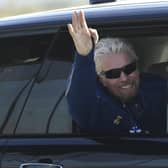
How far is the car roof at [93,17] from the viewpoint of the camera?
11.4ft

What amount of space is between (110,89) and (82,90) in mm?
162

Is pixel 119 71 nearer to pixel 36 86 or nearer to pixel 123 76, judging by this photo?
pixel 123 76

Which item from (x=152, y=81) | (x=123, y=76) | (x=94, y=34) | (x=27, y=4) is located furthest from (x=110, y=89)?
(x=27, y=4)

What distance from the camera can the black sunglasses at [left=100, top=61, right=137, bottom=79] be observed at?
3629 mm

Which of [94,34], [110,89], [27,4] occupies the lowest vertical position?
[27,4]

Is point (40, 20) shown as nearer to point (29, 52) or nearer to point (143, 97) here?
point (29, 52)

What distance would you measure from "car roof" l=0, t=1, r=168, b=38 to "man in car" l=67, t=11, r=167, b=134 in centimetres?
11

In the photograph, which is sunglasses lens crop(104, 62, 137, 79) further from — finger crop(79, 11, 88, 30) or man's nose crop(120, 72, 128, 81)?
finger crop(79, 11, 88, 30)

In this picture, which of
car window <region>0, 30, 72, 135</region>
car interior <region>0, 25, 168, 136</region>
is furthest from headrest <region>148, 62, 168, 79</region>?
car window <region>0, 30, 72, 135</region>

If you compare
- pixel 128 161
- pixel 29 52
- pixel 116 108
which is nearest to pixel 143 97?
pixel 116 108

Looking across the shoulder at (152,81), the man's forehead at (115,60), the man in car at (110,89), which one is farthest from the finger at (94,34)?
the shoulder at (152,81)

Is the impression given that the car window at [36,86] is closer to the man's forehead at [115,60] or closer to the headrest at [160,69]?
the man's forehead at [115,60]

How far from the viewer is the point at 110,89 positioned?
3654 mm

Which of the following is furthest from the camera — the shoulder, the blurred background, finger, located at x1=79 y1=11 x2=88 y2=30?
the blurred background
